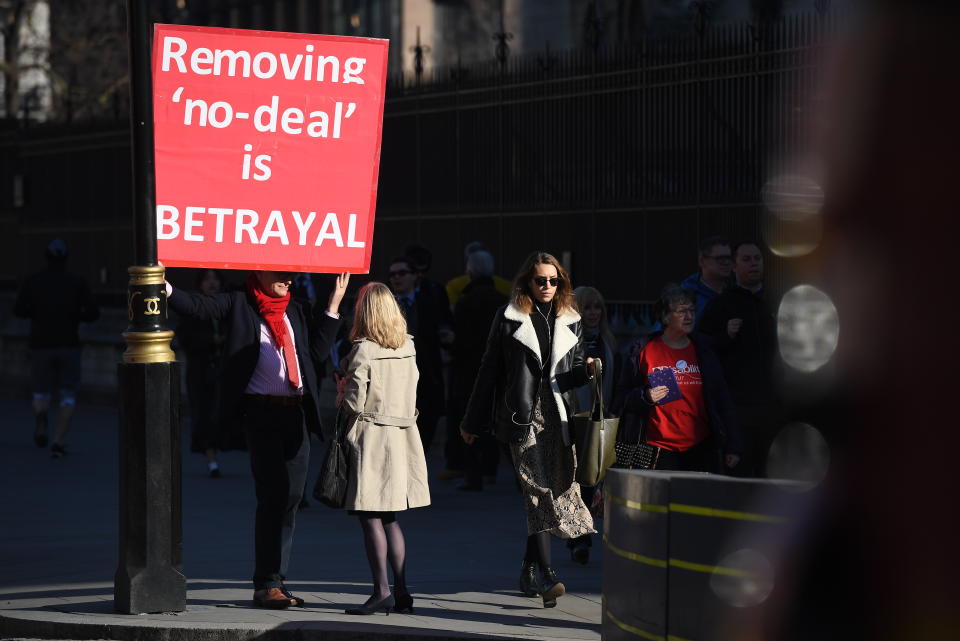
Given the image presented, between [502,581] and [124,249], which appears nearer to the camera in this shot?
[502,581]

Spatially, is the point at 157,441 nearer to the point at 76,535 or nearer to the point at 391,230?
the point at 76,535

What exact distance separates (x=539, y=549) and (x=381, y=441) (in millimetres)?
1038

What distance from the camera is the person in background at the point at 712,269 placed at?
10734 mm

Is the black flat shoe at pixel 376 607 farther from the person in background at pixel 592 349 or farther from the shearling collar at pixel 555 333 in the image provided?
the person in background at pixel 592 349

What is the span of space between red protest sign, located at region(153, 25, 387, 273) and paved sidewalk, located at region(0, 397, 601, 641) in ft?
5.48

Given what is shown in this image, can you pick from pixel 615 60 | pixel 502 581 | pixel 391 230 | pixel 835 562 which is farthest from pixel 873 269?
pixel 391 230

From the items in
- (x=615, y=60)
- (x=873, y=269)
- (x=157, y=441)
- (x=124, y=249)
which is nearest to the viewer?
(x=873, y=269)

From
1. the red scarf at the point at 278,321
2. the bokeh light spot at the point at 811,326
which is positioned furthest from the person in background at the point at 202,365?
the bokeh light spot at the point at 811,326

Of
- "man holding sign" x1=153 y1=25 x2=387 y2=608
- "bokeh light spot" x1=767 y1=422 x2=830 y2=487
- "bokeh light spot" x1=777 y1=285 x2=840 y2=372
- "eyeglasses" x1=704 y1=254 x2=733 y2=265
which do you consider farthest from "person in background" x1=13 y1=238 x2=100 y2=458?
"bokeh light spot" x1=777 y1=285 x2=840 y2=372

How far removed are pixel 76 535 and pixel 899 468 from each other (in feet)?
27.6

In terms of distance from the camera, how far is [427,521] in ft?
40.1

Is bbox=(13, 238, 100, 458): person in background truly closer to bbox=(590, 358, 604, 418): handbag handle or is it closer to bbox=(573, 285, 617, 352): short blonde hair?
bbox=(573, 285, 617, 352): short blonde hair

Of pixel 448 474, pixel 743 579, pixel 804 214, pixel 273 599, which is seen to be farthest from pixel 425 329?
pixel 804 214

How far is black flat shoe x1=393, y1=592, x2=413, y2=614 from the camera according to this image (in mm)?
8703
